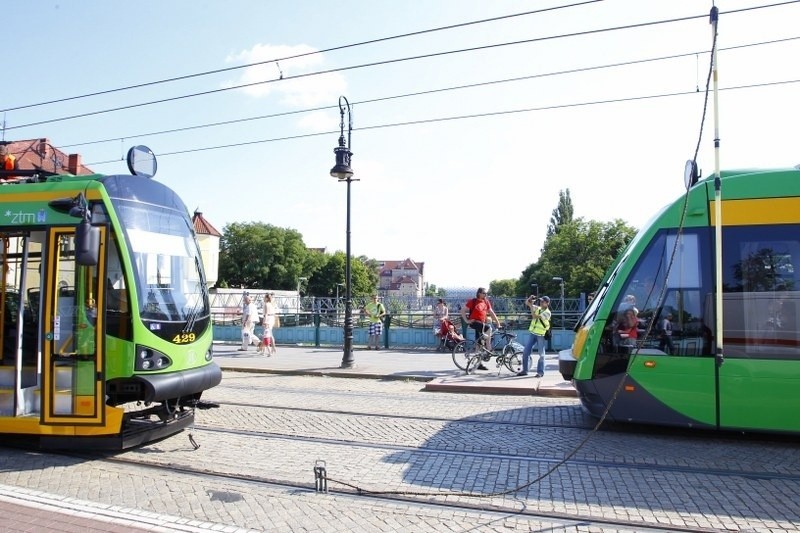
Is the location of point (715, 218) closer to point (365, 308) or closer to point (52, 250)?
point (52, 250)

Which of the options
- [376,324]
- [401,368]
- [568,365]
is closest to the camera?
[568,365]

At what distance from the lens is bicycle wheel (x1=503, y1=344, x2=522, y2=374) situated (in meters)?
12.7

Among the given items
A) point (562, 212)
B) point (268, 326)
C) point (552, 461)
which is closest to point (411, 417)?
point (552, 461)

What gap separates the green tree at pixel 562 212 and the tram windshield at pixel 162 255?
8668 centimetres

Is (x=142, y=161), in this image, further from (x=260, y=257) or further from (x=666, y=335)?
(x=260, y=257)

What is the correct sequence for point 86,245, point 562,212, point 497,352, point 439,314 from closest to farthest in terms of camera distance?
1. point 86,245
2. point 497,352
3. point 439,314
4. point 562,212

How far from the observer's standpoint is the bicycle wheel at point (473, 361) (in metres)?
12.9

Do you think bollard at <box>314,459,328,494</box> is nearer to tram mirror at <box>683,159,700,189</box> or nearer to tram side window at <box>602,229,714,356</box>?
tram side window at <box>602,229,714,356</box>

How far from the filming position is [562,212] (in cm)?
9075

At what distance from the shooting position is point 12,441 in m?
6.86

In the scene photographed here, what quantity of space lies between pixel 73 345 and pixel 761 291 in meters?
7.44

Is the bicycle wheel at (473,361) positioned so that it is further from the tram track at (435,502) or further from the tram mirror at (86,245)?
the tram mirror at (86,245)

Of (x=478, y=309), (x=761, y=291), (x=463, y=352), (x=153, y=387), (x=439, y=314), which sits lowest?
(x=463, y=352)

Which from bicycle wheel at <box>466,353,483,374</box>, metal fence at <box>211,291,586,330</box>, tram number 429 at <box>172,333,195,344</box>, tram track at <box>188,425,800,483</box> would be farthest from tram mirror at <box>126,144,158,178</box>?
metal fence at <box>211,291,586,330</box>
